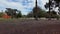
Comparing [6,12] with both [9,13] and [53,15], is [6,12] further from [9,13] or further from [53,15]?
[53,15]

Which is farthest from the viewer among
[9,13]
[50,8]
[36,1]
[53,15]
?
[9,13]

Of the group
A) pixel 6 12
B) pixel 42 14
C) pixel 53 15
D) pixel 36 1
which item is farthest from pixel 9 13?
pixel 36 1

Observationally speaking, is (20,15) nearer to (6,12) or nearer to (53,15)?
(6,12)

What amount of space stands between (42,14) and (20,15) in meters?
7.16

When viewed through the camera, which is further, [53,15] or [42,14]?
Answer: [42,14]

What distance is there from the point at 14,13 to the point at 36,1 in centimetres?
2742

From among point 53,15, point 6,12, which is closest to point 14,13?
point 6,12

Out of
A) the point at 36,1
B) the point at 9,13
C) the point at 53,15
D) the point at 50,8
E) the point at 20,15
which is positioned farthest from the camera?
the point at 9,13

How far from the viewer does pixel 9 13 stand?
6556cm

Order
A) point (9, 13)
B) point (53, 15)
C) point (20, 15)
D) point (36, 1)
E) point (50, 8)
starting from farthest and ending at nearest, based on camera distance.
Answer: point (9, 13)
point (20, 15)
point (53, 15)
point (50, 8)
point (36, 1)

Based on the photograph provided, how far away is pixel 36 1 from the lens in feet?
115

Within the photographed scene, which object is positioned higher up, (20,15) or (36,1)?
(36,1)

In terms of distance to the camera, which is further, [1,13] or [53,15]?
[1,13]

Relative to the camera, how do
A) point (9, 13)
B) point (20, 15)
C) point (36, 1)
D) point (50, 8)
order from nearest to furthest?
1. point (36, 1)
2. point (50, 8)
3. point (20, 15)
4. point (9, 13)
